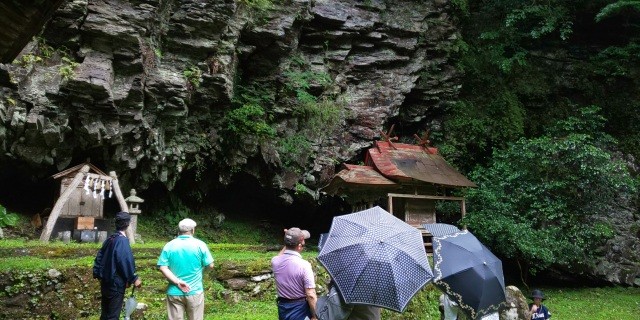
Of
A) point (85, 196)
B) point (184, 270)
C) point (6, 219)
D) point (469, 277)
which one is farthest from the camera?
point (85, 196)

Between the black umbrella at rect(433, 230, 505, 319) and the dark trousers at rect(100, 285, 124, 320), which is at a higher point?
the black umbrella at rect(433, 230, 505, 319)

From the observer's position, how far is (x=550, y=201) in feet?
46.5

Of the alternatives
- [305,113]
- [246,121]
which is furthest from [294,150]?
[246,121]

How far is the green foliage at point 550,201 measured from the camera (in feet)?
44.3

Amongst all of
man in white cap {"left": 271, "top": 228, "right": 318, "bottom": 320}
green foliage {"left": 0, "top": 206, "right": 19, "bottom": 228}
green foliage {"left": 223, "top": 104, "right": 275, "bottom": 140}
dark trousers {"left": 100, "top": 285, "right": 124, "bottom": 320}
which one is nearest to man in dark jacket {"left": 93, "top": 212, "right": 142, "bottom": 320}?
dark trousers {"left": 100, "top": 285, "right": 124, "bottom": 320}

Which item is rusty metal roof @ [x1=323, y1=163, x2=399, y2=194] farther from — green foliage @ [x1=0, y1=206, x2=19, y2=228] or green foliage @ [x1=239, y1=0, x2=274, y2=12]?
green foliage @ [x1=0, y1=206, x2=19, y2=228]

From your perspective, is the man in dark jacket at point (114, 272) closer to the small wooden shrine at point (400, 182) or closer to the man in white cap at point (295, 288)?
the man in white cap at point (295, 288)

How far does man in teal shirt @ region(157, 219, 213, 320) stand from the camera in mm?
4625

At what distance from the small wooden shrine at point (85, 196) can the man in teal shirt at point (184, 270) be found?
740 centimetres

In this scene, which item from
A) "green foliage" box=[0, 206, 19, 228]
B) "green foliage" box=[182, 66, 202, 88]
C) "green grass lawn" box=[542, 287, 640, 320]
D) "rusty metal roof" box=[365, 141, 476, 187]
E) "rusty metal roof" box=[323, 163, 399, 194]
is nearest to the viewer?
"green foliage" box=[0, 206, 19, 228]

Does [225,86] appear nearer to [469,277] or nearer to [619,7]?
[469,277]

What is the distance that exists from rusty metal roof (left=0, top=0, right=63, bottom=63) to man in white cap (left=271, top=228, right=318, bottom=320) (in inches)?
104

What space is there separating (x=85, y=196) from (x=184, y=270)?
905 cm

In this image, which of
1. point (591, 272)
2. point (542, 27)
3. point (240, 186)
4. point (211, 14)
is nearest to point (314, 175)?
point (240, 186)
